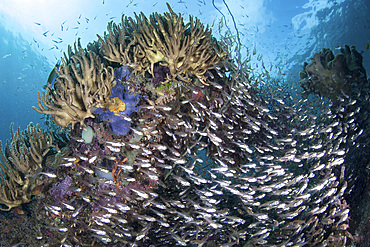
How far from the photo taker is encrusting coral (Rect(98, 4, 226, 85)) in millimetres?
4660

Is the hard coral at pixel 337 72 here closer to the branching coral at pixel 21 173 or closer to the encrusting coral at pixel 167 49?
the encrusting coral at pixel 167 49

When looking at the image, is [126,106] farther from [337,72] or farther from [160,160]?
[337,72]

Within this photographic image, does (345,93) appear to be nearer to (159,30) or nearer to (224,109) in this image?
(224,109)

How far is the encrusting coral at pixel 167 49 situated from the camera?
183 inches

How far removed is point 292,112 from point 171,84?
4.66 metres

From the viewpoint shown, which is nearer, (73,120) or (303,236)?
(73,120)

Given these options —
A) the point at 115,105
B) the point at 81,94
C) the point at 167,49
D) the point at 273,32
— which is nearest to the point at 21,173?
the point at 81,94

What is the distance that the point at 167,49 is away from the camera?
473cm

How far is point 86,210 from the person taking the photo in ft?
15.0

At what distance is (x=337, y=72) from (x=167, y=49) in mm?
7516

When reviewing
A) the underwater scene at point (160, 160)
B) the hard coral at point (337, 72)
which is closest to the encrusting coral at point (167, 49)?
the underwater scene at point (160, 160)

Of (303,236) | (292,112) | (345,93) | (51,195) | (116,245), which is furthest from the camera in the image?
(345,93)

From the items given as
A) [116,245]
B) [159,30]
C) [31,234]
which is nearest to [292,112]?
[159,30]

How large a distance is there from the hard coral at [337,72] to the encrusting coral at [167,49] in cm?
565
